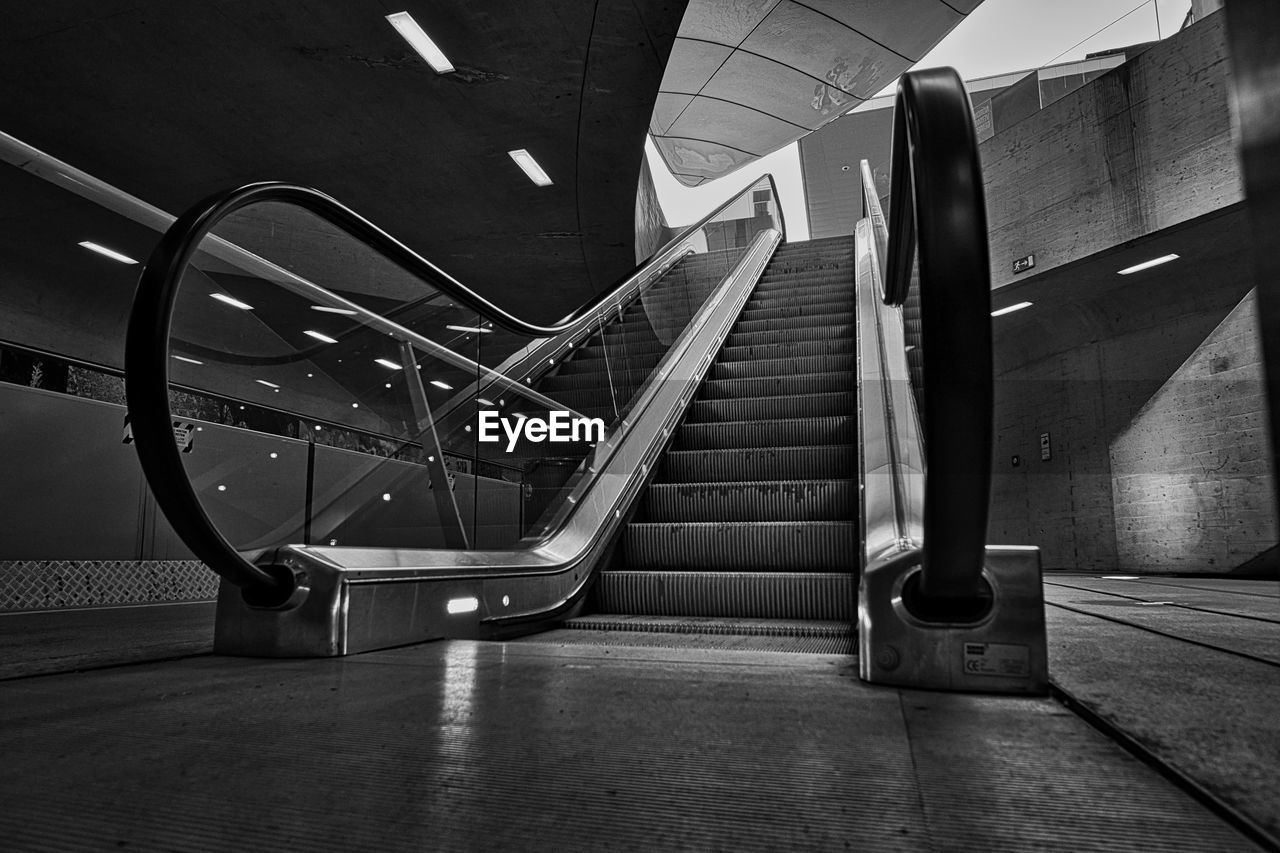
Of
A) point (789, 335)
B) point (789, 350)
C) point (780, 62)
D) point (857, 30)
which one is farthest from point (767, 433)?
point (780, 62)

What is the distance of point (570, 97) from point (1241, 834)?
792 cm

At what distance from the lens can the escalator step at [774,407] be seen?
210 inches

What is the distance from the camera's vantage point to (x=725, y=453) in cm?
482

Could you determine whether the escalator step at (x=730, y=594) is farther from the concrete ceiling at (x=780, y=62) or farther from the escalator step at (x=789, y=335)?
the concrete ceiling at (x=780, y=62)

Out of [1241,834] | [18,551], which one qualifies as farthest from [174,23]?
[1241,834]

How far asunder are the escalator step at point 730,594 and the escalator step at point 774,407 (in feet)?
6.40

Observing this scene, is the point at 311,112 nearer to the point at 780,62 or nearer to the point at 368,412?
the point at 368,412

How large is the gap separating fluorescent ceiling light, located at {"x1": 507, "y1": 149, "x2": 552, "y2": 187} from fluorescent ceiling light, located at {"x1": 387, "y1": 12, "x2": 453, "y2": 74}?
1492 millimetres

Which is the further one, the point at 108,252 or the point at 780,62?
the point at 780,62

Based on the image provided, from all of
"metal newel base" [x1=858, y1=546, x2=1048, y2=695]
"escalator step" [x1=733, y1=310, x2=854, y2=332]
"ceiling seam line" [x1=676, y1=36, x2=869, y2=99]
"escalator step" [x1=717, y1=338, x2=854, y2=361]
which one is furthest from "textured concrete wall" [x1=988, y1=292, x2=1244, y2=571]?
"metal newel base" [x1=858, y1=546, x2=1048, y2=695]

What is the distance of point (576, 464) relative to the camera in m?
4.46

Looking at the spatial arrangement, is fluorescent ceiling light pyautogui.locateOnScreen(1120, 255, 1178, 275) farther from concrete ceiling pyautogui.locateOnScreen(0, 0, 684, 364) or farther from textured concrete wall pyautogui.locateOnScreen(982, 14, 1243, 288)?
concrete ceiling pyautogui.locateOnScreen(0, 0, 684, 364)

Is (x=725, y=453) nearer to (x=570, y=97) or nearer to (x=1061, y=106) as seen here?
(x=570, y=97)

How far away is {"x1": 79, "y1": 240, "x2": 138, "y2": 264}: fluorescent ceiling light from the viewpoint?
4.47 metres
